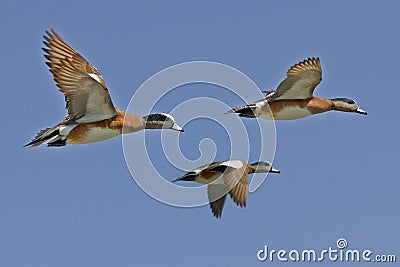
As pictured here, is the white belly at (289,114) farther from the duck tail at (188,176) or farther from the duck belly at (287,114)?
the duck tail at (188,176)

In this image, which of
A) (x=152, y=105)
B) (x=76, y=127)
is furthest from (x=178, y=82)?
(x=76, y=127)

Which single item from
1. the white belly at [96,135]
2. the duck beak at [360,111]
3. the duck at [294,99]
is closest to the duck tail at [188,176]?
the duck at [294,99]

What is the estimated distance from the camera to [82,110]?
19.1 meters

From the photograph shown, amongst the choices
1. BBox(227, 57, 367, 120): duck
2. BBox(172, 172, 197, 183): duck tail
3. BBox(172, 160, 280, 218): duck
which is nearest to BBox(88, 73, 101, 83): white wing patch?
BBox(172, 160, 280, 218): duck

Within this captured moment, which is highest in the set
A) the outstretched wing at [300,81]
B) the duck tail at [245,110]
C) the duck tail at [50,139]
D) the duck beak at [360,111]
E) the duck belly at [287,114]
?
the duck beak at [360,111]

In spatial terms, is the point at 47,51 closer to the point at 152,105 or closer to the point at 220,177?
the point at 152,105

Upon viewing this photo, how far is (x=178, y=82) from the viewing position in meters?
19.3

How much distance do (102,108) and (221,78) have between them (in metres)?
2.49

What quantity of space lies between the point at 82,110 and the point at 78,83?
29.5 inches

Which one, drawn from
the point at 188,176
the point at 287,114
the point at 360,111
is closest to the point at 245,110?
the point at 287,114

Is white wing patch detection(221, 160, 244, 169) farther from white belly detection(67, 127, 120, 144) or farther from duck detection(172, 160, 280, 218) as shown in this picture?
white belly detection(67, 127, 120, 144)

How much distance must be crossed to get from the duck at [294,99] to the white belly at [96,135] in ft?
9.14

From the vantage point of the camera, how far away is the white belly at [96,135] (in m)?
19.2

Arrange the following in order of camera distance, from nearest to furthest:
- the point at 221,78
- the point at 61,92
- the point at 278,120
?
the point at 61,92
the point at 221,78
the point at 278,120
